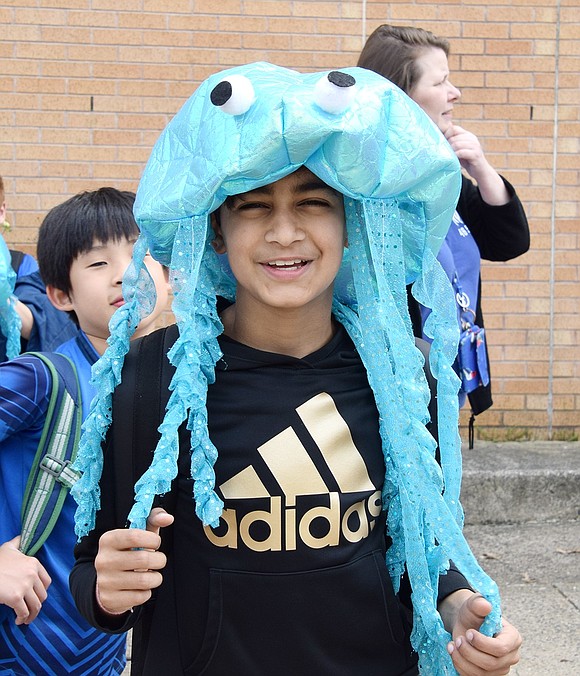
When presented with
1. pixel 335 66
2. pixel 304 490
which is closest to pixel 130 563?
pixel 304 490

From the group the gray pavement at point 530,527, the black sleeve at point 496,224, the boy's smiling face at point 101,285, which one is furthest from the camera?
the gray pavement at point 530,527

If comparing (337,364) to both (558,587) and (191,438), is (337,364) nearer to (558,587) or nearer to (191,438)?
(191,438)

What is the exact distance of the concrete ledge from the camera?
17.4ft

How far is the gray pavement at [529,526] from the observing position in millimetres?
4328

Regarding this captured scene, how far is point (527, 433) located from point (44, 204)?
3126 mm

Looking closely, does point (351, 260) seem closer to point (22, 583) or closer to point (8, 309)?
point (22, 583)

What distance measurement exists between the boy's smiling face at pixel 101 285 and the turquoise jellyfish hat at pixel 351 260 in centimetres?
69

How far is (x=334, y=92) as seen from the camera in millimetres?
1674

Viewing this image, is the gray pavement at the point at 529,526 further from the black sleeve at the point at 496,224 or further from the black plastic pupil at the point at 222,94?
the black plastic pupil at the point at 222,94

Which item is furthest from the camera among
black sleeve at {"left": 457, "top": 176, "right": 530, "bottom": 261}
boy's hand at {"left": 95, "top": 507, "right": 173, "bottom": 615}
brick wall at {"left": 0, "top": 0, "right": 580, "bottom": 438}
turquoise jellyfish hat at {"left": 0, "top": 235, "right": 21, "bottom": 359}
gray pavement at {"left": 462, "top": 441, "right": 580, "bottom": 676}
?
brick wall at {"left": 0, "top": 0, "right": 580, "bottom": 438}

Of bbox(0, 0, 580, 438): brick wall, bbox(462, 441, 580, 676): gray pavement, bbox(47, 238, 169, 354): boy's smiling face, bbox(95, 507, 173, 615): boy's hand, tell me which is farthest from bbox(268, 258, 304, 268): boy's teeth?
bbox(0, 0, 580, 438): brick wall

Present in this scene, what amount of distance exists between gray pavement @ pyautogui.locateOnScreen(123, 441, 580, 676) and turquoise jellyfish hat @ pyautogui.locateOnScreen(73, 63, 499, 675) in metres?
2.53

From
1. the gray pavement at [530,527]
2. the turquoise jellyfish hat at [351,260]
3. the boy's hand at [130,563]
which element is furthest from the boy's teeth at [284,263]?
the gray pavement at [530,527]

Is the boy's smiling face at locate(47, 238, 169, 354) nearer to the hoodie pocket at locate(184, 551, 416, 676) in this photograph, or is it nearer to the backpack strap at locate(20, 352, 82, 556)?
the backpack strap at locate(20, 352, 82, 556)
